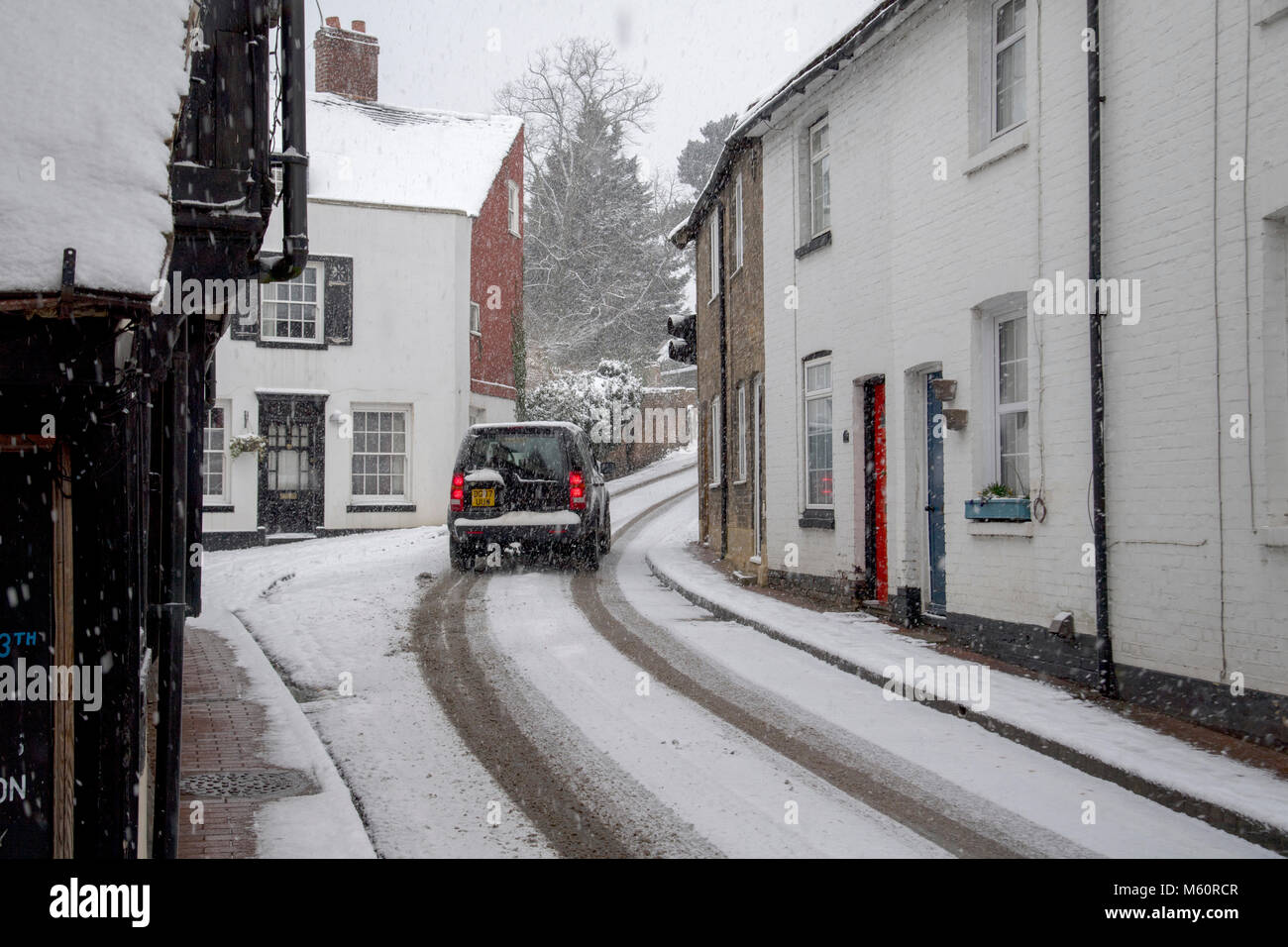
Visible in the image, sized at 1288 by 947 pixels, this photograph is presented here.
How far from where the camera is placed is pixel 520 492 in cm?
1518

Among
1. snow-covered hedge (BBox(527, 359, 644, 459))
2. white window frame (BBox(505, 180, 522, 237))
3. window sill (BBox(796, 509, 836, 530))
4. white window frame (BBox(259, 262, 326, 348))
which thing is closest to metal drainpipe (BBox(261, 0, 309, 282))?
window sill (BBox(796, 509, 836, 530))

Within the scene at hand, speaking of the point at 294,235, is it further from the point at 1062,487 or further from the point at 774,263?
the point at 774,263

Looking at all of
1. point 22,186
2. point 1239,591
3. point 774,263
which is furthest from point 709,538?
point 22,186

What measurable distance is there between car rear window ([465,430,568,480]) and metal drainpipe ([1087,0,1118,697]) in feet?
27.5

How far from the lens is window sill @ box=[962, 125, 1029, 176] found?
912cm

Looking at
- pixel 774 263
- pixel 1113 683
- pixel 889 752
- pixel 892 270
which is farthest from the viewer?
pixel 774 263

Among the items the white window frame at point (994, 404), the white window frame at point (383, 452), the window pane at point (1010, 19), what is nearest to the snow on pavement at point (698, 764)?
the white window frame at point (994, 404)

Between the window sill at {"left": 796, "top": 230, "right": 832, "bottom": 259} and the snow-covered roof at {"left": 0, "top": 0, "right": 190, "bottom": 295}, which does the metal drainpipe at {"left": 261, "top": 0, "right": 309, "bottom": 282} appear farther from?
the window sill at {"left": 796, "top": 230, "right": 832, "bottom": 259}

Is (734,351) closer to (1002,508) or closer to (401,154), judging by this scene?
(1002,508)

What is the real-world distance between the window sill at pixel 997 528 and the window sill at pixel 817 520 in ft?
10.5

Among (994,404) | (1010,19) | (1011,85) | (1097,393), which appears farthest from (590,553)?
(1097,393)

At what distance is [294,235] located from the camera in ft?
22.3
